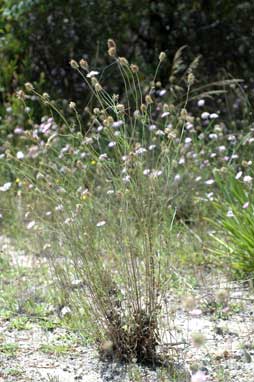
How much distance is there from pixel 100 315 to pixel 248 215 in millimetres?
1416

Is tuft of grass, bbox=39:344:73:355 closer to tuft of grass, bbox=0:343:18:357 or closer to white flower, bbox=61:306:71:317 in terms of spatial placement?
tuft of grass, bbox=0:343:18:357

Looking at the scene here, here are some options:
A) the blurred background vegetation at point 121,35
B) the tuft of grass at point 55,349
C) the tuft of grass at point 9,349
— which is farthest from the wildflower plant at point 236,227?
the blurred background vegetation at point 121,35

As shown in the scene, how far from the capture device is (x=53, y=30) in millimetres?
9383

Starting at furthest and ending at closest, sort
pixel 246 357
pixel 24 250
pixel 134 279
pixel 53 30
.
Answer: pixel 53 30, pixel 24 250, pixel 134 279, pixel 246 357

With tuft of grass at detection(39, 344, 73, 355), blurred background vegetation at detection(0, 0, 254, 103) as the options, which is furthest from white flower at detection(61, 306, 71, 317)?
blurred background vegetation at detection(0, 0, 254, 103)

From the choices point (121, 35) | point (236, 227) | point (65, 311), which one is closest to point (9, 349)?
point (65, 311)

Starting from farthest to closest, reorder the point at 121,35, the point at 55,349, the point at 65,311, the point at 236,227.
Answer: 1. the point at 121,35
2. the point at 236,227
3. the point at 65,311
4. the point at 55,349

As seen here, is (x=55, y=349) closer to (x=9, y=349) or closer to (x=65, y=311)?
(x=9, y=349)

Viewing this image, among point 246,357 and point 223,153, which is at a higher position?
point 223,153

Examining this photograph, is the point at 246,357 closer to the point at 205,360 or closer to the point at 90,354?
the point at 205,360

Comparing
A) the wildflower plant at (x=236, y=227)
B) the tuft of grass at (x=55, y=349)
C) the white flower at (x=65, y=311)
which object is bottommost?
the tuft of grass at (x=55, y=349)

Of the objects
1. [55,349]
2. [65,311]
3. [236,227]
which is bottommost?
[55,349]

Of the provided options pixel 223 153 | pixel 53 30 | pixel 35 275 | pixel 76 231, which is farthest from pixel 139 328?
pixel 53 30

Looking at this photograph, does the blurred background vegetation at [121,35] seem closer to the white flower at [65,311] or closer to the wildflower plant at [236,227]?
the wildflower plant at [236,227]
